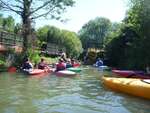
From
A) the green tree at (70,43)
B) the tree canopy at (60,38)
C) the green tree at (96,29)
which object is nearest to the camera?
the tree canopy at (60,38)

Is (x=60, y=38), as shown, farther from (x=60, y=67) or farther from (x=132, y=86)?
(x=132, y=86)

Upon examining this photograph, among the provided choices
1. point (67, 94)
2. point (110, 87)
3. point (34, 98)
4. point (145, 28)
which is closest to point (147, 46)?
point (145, 28)

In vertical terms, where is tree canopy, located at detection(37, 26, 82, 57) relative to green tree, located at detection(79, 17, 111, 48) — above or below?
below

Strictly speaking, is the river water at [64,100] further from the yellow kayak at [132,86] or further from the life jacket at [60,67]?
the life jacket at [60,67]

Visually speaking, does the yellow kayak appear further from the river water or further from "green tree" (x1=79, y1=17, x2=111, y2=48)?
"green tree" (x1=79, y1=17, x2=111, y2=48)

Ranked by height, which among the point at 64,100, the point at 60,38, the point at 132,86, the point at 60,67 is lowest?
the point at 64,100

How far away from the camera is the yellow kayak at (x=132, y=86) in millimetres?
15420

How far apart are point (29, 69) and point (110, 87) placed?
28.3 feet

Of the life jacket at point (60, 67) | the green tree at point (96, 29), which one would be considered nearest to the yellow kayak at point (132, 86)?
the life jacket at point (60, 67)

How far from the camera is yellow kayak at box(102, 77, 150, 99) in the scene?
15.4m

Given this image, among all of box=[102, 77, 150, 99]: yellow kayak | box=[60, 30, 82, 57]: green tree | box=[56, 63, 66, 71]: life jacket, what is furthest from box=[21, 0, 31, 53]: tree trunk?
box=[60, 30, 82, 57]: green tree

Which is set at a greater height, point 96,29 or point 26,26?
point 96,29

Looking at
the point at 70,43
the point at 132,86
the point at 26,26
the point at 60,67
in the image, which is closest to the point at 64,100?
the point at 132,86

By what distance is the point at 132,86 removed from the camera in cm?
1642
